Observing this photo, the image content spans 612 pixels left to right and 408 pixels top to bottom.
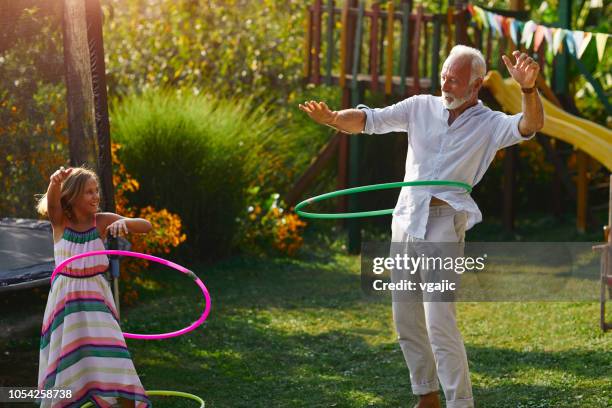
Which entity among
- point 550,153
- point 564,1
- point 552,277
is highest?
point 564,1

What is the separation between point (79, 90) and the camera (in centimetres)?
592

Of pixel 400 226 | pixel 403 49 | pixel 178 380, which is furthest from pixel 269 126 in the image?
pixel 400 226

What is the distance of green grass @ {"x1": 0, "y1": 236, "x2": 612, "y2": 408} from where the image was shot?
550 cm

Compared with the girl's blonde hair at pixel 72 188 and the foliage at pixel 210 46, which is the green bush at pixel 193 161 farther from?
the girl's blonde hair at pixel 72 188

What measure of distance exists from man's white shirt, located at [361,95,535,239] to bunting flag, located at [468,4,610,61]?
11.5 feet

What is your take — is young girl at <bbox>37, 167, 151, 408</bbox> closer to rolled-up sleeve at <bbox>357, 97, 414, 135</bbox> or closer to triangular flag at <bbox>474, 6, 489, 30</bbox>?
rolled-up sleeve at <bbox>357, 97, 414, 135</bbox>

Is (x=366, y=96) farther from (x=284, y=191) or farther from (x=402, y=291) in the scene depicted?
(x=402, y=291)

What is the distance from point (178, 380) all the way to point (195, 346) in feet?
2.52

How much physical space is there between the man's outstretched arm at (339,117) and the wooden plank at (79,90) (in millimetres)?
1634

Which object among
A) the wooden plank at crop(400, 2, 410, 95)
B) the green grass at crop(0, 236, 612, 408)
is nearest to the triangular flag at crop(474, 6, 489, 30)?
the wooden plank at crop(400, 2, 410, 95)

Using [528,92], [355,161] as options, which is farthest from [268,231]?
[528,92]

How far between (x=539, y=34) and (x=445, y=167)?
4432 millimetres

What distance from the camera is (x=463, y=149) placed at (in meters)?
4.57

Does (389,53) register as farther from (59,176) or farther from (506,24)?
(59,176)
